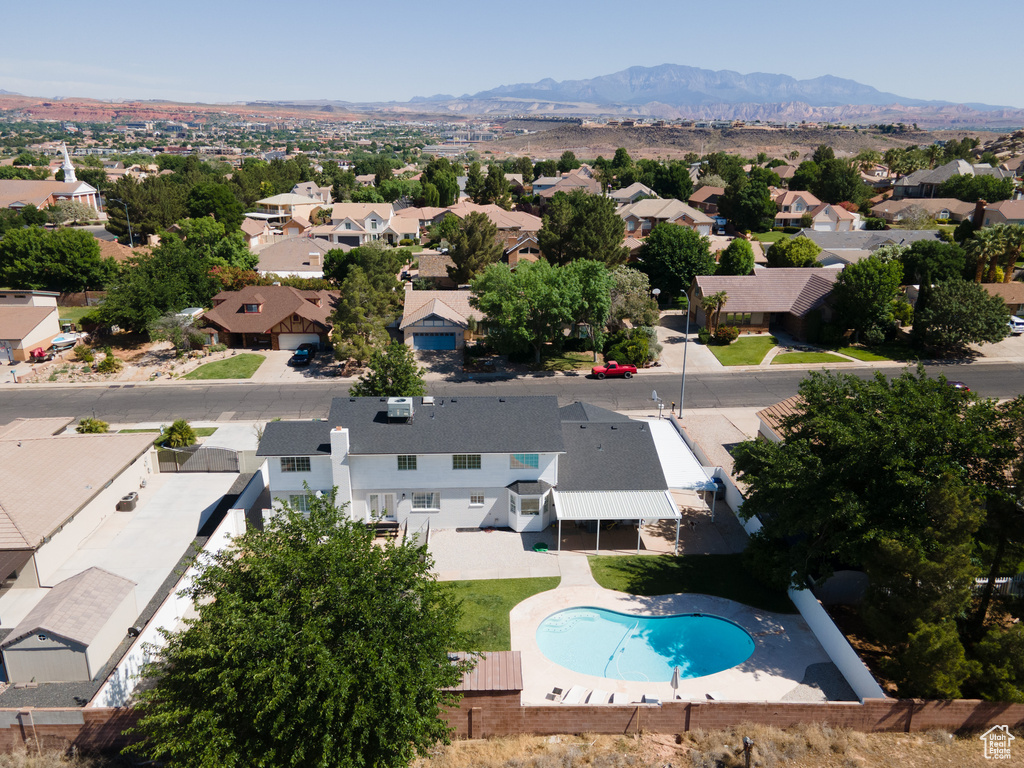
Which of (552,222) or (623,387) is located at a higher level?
(552,222)

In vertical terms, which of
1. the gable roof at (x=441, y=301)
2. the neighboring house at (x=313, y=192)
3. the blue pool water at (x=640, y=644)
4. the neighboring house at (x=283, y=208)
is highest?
the neighboring house at (x=313, y=192)

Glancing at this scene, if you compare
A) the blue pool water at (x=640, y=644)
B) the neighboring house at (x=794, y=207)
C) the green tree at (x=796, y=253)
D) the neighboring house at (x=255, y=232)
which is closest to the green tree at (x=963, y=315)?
the green tree at (x=796, y=253)

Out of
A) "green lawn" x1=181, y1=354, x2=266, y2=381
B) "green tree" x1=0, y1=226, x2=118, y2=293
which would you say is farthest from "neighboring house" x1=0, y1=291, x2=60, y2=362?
"green lawn" x1=181, y1=354, x2=266, y2=381

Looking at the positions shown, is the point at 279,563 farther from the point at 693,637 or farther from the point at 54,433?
the point at 54,433

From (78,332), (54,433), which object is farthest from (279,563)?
(78,332)

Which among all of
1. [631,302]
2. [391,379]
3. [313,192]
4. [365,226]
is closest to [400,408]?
[391,379]

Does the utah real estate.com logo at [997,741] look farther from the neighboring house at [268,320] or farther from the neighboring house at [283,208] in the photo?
the neighboring house at [283,208]

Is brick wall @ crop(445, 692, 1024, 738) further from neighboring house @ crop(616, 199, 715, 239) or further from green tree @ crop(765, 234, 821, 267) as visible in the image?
neighboring house @ crop(616, 199, 715, 239)
